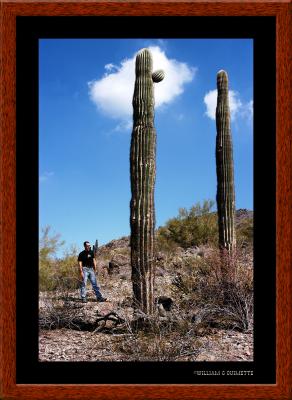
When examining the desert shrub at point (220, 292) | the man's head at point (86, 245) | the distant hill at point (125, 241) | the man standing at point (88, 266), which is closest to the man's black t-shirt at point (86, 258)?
the man standing at point (88, 266)

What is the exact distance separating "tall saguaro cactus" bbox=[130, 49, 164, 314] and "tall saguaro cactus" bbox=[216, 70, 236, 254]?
1.81m

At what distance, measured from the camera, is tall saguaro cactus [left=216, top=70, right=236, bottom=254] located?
9.31 m

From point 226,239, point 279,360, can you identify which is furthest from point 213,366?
point 226,239

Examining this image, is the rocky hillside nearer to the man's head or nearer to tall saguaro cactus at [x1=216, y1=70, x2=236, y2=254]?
tall saguaro cactus at [x1=216, y1=70, x2=236, y2=254]

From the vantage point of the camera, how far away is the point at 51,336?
724 cm

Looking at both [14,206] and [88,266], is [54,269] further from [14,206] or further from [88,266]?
[14,206]

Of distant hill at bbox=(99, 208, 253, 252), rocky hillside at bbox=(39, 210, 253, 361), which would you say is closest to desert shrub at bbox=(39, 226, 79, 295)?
rocky hillside at bbox=(39, 210, 253, 361)

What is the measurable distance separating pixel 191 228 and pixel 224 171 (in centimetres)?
909

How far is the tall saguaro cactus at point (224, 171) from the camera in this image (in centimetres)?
931

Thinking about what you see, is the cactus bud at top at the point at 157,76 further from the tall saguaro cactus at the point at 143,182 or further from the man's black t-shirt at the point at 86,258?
the man's black t-shirt at the point at 86,258

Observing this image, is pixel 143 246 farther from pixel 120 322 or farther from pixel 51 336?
pixel 51 336

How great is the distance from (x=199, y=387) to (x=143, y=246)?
4.08 meters

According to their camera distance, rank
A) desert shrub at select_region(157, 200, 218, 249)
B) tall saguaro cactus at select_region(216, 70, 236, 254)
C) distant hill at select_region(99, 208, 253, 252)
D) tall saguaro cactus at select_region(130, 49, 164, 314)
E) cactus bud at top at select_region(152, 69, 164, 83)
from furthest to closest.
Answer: desert shrub at select_region(157, 200, 218, 249) < distant hill at select_region(99, 208, 253, 252) < tall saguaro cactus at select_region(216, 70, 236, 254) < cactus bud at top at select_region(152, 69, 164, 83) < tall saguaro cactus at select_region(130, 49, 164, 314)

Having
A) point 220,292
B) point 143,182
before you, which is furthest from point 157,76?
point 220,292
